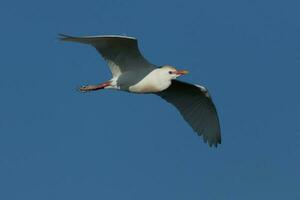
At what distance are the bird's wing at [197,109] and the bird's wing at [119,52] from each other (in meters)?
2.39

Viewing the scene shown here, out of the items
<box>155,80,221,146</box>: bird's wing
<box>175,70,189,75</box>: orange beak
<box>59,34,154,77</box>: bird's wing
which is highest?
<box>59,34,154,77</box>: bird's wing

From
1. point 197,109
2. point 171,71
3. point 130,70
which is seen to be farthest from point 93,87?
point 197,109

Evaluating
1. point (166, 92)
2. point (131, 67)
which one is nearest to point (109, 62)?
point (131, 67)

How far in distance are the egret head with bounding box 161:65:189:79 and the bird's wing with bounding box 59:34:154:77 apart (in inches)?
13.2

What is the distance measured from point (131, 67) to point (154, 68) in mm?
554

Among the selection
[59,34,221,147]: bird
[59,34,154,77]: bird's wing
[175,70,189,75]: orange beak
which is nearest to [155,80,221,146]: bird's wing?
[59,34,221,147]: bird

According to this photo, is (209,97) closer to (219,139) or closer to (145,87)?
(219,139)

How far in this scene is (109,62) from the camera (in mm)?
20047

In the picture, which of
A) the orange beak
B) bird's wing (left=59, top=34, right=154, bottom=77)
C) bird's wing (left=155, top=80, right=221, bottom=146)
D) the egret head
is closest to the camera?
bird's wing (left=59, top=34, right=154, bottom=77)

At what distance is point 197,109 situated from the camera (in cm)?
2236

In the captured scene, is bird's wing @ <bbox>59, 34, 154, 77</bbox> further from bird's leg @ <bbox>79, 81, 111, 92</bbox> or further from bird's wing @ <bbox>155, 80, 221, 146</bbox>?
bird's wing @ <bbox>155, 80, 221, 146</bbox>

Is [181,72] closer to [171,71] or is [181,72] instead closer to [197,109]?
[171,71]

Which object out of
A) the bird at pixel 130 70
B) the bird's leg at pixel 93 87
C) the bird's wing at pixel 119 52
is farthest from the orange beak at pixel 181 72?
the bird's leg at pixel 93 87

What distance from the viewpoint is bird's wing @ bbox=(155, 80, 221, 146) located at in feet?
72.7
